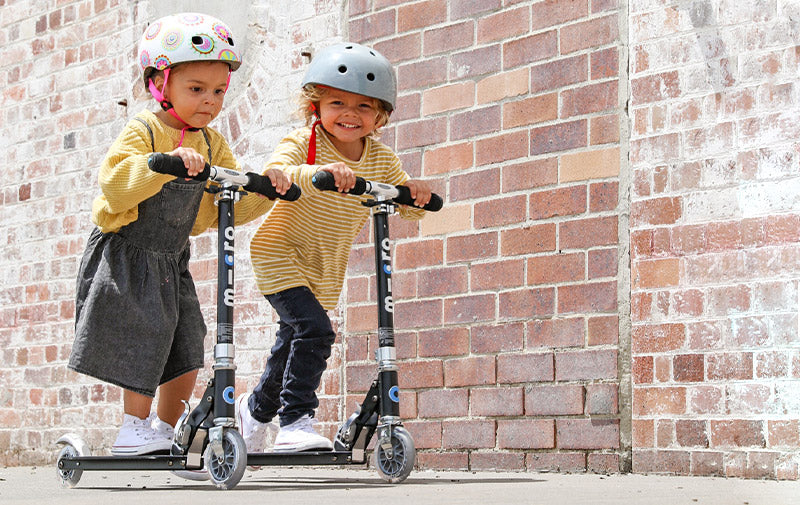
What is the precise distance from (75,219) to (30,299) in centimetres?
64

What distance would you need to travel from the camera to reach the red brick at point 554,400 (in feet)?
15.8

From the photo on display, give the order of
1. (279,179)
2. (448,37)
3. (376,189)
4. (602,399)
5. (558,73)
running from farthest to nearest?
A: (448,37) < (558,73) < (602,399) < (376,189) < (279,179)

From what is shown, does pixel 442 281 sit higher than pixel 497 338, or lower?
higher

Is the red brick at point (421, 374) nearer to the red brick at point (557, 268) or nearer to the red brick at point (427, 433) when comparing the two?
the red brick at point (427, 433)

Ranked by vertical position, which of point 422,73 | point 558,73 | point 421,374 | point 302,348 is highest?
point 422,73

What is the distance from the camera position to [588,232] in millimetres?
4871

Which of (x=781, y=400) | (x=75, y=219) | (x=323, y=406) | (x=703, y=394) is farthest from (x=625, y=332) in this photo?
(x=75, y=219)

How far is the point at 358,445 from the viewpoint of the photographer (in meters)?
4.02

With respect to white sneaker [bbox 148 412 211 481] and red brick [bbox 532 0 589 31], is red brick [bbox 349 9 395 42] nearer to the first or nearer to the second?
red brick [bbox 532 0 589 31]

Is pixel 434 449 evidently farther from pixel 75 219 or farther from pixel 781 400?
pixel 75 219

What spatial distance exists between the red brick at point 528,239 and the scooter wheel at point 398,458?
1.39 m

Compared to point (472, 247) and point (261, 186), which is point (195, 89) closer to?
point (261, 186)

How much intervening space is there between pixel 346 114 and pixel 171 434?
4.55 feet

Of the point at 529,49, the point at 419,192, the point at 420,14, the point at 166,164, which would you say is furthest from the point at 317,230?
the point at 420,14
